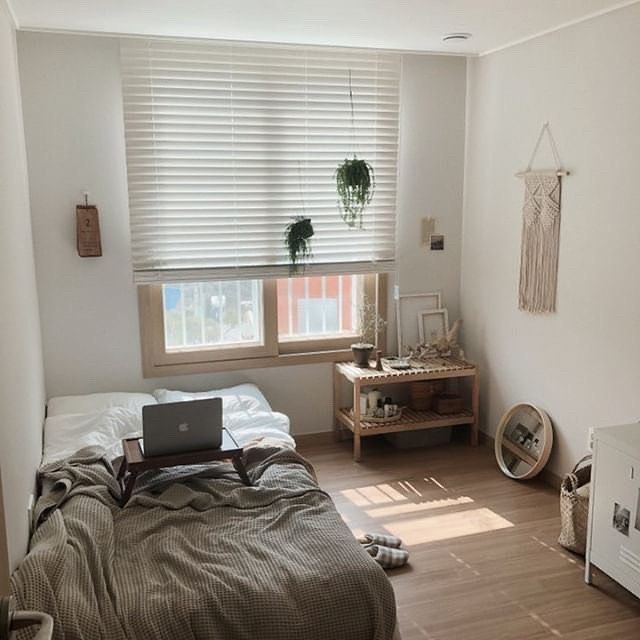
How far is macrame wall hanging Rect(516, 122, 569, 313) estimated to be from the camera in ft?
12.1

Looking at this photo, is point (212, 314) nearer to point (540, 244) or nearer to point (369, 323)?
point (369, 323)

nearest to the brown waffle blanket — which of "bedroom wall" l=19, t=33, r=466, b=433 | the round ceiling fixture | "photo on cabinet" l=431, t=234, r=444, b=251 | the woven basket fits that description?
the woven basket

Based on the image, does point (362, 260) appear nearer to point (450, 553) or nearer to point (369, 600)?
point (450, 553)

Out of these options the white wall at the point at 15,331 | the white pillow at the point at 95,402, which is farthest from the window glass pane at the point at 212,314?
the white wall at the point at 15,331

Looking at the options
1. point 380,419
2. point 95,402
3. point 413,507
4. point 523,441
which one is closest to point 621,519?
point 413,507

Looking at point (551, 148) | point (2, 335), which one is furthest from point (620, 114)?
point (2, 335)

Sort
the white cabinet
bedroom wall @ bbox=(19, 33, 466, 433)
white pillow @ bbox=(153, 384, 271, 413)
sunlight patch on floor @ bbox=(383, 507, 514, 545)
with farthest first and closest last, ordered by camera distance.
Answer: white pillow @ bbox=(153, 384, 271, 413) < bedroom wall @ bbox=(19, 33, 466, 433) < sunlight patch on floor @ bbox=(383, 507, 514, 545) < the white cabinet

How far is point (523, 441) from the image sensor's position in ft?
13.5

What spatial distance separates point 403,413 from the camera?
14.8 ft

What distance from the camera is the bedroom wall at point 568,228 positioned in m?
3.24

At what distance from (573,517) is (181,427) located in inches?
71.7

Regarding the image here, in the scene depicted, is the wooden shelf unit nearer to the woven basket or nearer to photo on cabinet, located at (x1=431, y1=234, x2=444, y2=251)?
photo on cabinet, located at (x1=431, y1=234, x2=444, y2=251)

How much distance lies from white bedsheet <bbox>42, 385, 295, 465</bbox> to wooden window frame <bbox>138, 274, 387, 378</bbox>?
0.39 meters

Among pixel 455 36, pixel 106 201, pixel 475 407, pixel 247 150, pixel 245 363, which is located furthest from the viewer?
pixel 475 407
